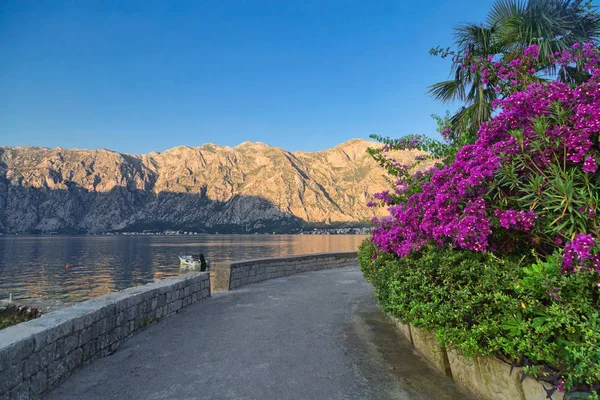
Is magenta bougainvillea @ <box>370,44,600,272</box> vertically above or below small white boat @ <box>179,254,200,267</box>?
above

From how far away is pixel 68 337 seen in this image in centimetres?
520

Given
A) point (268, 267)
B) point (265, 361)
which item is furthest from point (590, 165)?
point (268, 267)

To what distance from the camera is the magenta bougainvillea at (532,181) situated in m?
3.68

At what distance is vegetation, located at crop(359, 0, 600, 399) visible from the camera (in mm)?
3334

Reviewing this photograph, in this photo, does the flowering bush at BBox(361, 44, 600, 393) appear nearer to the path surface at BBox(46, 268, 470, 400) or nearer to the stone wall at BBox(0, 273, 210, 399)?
the path surface at BBox(46, 268, 470, 400)

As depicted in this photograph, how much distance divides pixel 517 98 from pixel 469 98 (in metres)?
5.50

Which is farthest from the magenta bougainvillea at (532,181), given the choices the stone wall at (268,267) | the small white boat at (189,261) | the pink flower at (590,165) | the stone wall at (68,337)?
the small white boat at (189,261)

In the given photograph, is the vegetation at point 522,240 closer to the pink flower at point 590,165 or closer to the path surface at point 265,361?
the pink flower at point 590,165

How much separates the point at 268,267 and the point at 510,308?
12478 millimetres

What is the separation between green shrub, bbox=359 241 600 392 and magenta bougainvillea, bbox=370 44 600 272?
295 mm

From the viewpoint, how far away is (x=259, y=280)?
14.9 m

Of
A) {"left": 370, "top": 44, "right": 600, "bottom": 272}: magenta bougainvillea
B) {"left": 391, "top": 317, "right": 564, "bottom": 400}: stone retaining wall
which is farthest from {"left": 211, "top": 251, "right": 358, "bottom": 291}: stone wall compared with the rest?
{"left": 370, "top": 44, "right": 600, "bottom": 272}: magenta bougainvillea

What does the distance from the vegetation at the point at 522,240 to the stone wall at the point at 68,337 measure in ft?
16.8

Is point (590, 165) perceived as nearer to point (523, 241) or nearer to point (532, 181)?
point (532, 181)
